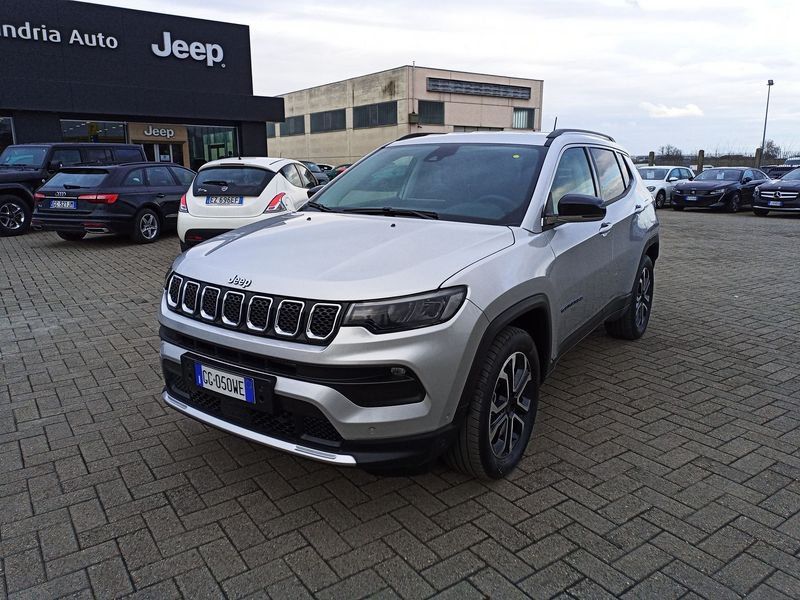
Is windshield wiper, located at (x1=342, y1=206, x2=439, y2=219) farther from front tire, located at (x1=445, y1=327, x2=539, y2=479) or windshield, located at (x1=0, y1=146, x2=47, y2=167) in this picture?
windshield, located at (x1=0, y1=146, x2=47, y2=167)

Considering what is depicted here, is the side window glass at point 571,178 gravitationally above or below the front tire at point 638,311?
above

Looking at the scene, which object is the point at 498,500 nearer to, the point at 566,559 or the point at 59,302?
the point at 566,559

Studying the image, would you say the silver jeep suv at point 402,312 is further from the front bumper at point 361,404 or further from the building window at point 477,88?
the building window at point 477,88

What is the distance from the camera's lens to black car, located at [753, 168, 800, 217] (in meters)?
18.8

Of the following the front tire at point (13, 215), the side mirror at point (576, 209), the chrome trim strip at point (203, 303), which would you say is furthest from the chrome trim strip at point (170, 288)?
the front tire at point (13, 215)

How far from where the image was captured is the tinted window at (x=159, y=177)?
12188mm

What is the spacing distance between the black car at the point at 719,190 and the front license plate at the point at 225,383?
21618 millimetres

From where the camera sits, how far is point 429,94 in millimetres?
49531

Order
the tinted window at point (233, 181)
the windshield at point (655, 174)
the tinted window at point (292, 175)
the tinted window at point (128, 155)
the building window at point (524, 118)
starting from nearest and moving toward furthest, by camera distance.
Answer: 1. the tinted window at point (233, 181)
2. the tinted window at point (292, 175)
3. the tinted window at point (128, 155)
4. the windshield at point (655, 174)
5. the building window at point (524, 118)

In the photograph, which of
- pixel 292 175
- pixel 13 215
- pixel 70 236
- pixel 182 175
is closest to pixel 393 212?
pixel 292 175

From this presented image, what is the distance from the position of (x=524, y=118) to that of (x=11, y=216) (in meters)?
49.8

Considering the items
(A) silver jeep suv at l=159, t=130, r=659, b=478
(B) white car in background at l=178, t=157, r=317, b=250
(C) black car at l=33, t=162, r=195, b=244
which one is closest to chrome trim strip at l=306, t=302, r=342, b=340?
(A) silver jeep suv at l=159, t=130, r=659, b=478

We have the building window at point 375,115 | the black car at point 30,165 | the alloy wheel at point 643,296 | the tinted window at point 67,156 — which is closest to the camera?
the alloy wheel at point 643,296

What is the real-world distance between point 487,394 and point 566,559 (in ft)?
2.61
